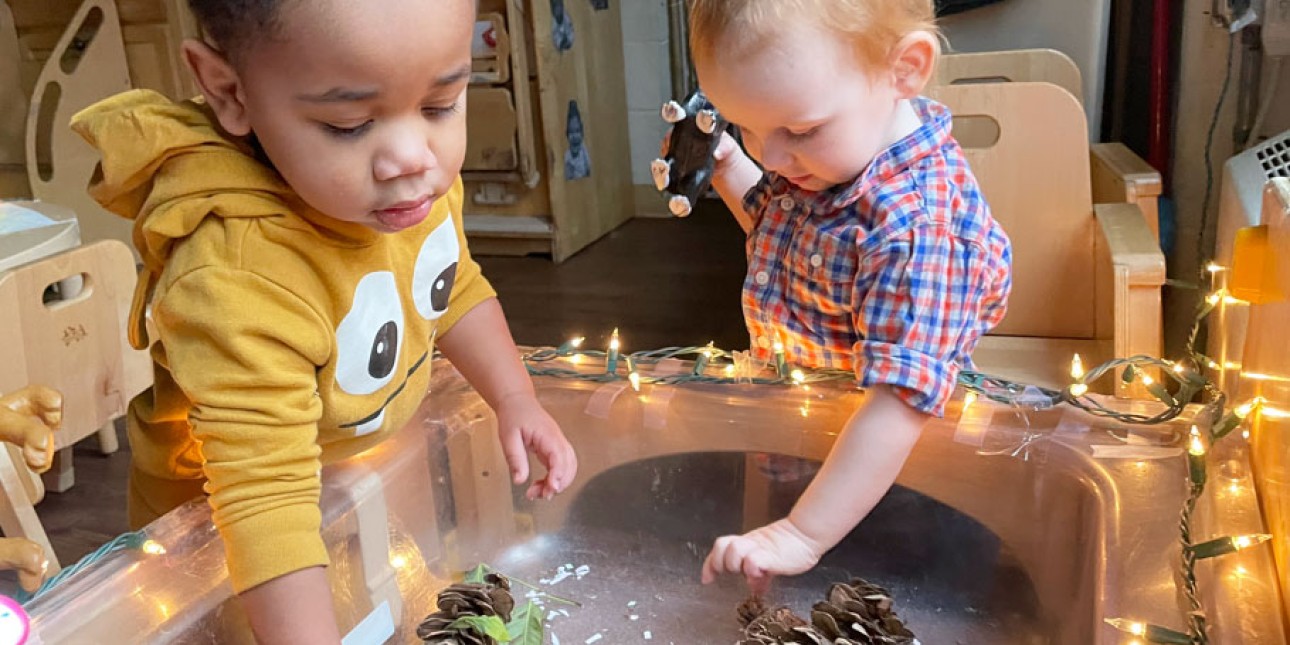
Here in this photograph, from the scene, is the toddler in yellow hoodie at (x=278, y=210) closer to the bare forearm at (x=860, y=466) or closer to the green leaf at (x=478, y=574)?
the green leaf at (x=478, y=574)

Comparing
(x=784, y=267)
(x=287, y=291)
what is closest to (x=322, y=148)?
(x=287, y=291)

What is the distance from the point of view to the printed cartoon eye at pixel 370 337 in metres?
0.56

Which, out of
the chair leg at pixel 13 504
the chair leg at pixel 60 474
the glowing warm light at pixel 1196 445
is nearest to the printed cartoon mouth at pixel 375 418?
the glowing warm light at pixel 1196 445

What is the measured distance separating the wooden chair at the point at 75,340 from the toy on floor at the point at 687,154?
80cm

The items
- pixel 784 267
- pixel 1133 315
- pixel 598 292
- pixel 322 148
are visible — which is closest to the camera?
pixel 322 148

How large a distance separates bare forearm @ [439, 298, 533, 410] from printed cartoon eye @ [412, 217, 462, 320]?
0.14 ft

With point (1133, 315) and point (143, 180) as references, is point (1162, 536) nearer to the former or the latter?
point (1133, 315)

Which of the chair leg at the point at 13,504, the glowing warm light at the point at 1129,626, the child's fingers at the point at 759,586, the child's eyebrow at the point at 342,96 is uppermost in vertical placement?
the child's eyebrow at the point at 342,96

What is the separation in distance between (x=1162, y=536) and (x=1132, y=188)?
65 centimetres

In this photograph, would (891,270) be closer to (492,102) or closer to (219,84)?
(219,84)

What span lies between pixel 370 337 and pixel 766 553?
25cm

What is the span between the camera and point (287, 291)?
517 mm

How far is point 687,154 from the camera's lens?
0.71 m

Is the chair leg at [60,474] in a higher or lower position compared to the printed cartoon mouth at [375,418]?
lower
